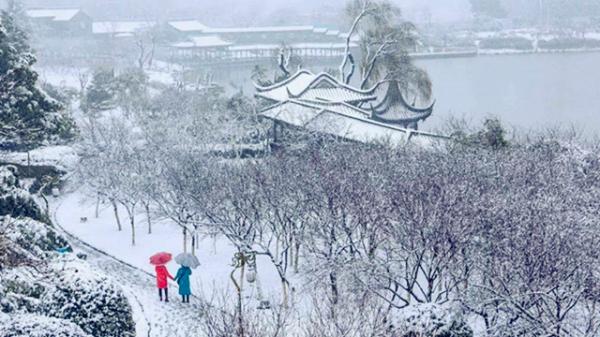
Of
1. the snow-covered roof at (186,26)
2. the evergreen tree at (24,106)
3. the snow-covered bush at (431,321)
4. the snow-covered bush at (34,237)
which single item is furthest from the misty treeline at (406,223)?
the snow-covered roof at (186,26)

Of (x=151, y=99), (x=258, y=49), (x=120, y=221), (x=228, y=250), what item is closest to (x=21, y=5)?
(x=258, y=49)

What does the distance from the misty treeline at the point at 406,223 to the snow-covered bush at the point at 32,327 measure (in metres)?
1.53

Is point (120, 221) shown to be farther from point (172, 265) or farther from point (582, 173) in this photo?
point (582, 173)

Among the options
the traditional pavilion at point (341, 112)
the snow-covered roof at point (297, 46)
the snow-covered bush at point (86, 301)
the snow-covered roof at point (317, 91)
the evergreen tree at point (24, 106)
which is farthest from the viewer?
the snow-covered roof at point (297, 46)

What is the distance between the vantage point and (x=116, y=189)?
18938 millimetres

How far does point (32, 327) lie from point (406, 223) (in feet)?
20.6

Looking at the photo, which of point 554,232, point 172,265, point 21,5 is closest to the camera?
point 554,232

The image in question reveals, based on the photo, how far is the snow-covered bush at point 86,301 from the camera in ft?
29.3

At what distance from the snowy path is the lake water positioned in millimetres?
15368

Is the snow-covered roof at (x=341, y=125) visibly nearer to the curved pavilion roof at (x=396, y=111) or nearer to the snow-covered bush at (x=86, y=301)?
the curved pavilion roof at (x=396, y=111)

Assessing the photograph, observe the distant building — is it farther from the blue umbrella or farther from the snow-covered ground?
the blue umbrella

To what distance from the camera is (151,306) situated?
13438 millimetres

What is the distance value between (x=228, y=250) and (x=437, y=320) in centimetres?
897

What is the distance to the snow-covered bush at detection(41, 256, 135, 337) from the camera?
8922 mm
